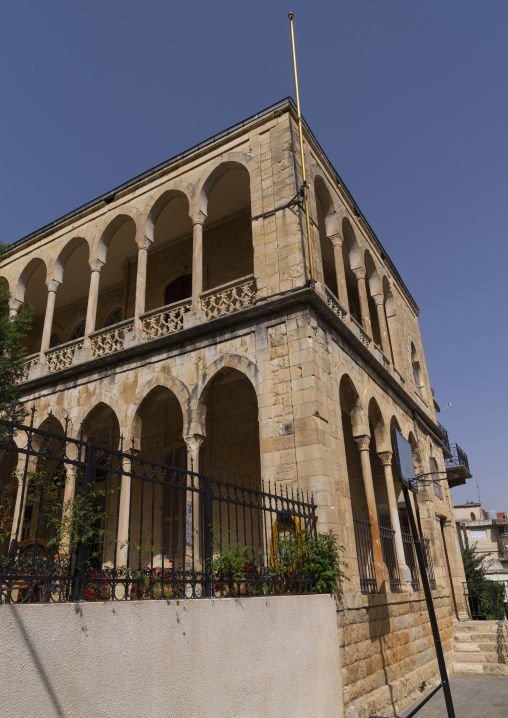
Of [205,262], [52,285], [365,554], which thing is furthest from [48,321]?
[365,554]

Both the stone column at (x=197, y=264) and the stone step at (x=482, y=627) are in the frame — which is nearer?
the stone column at (x=197, y=264)

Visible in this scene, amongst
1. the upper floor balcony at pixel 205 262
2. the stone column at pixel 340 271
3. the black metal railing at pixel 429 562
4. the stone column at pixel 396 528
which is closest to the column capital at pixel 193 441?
the upper floor balcony at pixel 205 262

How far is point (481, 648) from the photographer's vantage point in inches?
499

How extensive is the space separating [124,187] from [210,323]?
209 inches

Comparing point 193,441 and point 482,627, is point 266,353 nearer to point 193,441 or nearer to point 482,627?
point 193,441

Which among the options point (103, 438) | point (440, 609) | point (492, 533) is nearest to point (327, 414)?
point (440, 609)

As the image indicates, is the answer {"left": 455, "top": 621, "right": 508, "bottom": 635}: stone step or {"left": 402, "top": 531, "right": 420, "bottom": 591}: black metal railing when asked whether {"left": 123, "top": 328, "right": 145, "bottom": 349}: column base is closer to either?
{"left": 402, "top": 531, "right": 420, "bottom": 591}: black metal railing

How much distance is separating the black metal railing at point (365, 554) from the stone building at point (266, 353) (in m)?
0.05

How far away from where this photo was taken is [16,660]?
124 inches

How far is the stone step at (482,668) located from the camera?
11656 mm

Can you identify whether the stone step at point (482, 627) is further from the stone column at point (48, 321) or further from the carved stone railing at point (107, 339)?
the stone column at point (48, 321)

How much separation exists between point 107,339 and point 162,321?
157 cm

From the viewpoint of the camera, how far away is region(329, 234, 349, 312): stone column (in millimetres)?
11656

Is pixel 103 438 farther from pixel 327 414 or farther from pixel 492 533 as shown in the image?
pixel 492 533
